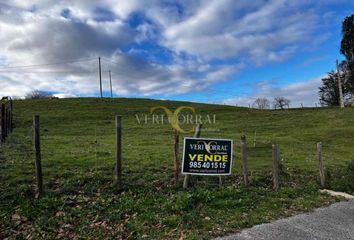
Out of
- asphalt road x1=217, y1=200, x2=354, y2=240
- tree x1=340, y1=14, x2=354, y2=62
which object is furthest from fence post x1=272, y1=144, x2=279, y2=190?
tree x1=340, y1=14, x2=354, y2=62

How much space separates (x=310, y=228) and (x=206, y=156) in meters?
3.98

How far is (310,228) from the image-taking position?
27.5ft

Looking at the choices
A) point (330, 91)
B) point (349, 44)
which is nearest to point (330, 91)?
point (330, 91)

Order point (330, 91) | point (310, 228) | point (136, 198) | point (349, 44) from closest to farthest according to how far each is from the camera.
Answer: point (310, 228) → point (136, 198) → point (349, 44) → point (330, 91)

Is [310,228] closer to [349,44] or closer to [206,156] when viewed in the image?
[206,156]

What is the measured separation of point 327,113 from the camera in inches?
1889

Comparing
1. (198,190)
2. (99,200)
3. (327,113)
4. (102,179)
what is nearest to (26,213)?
(99,200)

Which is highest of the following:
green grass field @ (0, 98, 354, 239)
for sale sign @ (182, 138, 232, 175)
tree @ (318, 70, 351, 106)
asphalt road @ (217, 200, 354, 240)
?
tree @ (318, 70, 351, 106)

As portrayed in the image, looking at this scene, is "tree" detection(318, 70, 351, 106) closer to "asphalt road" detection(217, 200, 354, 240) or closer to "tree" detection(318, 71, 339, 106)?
"tree" detection(318, 71, 339, 106)

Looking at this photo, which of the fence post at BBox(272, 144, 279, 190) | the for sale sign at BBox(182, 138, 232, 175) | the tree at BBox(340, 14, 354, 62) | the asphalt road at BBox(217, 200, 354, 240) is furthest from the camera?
the tree at BBox(340, 14, 354, 62)

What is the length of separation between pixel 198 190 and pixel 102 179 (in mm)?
2852

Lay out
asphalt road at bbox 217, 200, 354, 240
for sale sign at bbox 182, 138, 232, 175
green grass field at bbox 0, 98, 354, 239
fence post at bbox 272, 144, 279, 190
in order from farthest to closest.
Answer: fence post at bbox 272, 144, 279, 190 → for sale sign at bbox 182, 138, 232, 175 → green grass field at bbox 0, 98, 354, 239 → asphalt road at bbox 217, 200, 354, 240

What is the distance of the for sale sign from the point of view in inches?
443

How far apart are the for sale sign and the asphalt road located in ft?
9.93
